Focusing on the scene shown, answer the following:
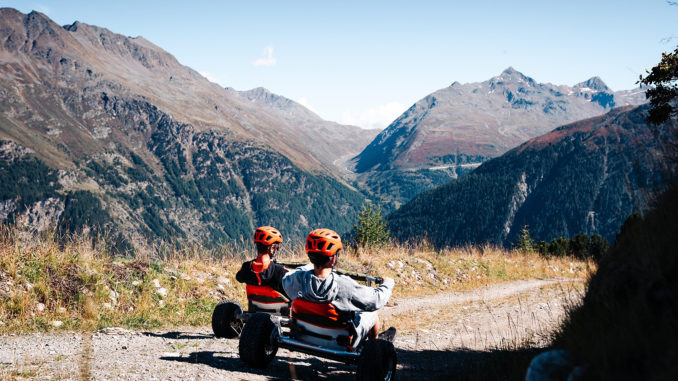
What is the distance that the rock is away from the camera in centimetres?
351

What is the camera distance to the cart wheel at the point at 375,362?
5.09m

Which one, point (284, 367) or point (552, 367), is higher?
point (552, 367)

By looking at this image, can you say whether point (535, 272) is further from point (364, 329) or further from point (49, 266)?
point (49, 266)

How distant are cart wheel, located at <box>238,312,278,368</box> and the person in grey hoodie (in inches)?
23.6

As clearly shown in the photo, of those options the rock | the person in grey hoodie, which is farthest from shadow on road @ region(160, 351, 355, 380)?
the rock

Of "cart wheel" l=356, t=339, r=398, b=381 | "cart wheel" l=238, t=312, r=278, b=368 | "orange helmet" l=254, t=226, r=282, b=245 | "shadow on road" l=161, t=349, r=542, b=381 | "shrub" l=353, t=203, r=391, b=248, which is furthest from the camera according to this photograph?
"shrub" l=353, t=203, r=391, b=248

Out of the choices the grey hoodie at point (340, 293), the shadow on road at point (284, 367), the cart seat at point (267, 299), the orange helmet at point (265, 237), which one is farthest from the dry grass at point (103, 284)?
the orange helmet at point (265, 237)

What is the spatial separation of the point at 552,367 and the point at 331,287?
2.88 metres

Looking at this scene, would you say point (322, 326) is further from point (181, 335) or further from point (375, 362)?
point (181, 335)

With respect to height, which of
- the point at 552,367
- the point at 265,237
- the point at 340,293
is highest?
the point at 265,237

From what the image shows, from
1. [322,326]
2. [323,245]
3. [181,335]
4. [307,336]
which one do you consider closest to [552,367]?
[323,245]

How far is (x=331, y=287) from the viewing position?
5.79 meters

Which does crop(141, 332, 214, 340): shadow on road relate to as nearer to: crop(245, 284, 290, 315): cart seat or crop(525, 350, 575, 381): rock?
crop(245, 284, 290, 315): cart seat

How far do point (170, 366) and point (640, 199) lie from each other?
6308 millimetres
